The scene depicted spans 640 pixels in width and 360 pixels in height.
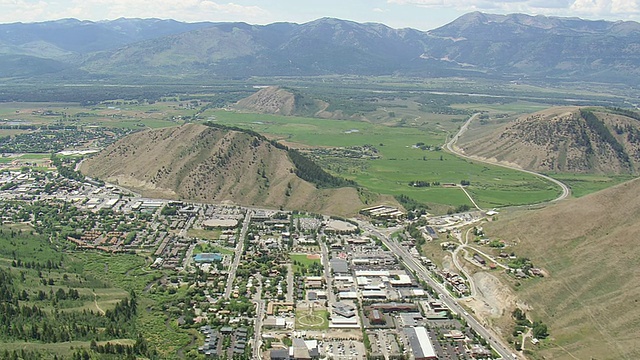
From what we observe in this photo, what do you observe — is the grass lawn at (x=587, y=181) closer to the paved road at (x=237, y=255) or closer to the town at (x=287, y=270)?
the town at (x=287, y=270)

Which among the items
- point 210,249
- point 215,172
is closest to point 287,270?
point 210,249

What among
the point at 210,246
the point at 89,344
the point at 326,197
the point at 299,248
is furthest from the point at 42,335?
the point at 326,197

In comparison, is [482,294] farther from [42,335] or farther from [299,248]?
[42,335]

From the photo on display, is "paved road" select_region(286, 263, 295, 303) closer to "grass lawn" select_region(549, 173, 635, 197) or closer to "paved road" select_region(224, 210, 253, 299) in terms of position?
"paved road" select_region(224, 210, 253, 299)

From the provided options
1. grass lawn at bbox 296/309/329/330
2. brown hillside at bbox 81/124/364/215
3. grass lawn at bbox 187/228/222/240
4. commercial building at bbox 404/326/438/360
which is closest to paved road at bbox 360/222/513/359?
commercial building at bbox 404/326/438/360

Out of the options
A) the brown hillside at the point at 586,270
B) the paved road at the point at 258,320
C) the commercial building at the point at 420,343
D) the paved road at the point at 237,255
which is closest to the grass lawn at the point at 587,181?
the brown hillside at the point at 586,270

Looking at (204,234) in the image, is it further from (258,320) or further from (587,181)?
(587,181)
